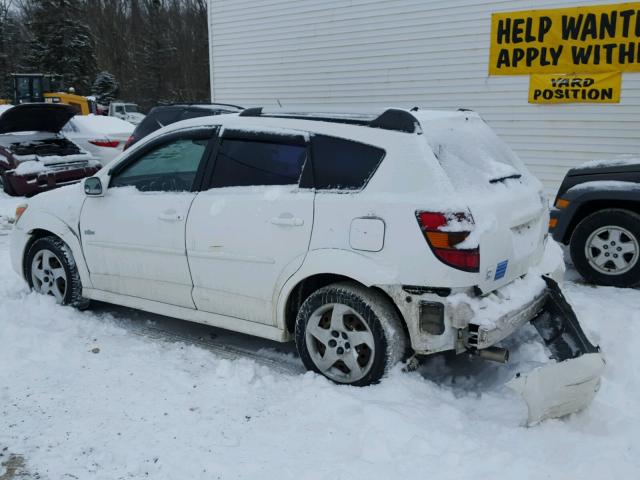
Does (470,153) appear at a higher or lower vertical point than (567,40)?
lower

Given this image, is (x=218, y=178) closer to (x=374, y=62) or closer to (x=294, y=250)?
(x=294, y=250)

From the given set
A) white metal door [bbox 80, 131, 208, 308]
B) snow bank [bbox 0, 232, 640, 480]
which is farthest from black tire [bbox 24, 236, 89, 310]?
snow bank [bbox 0, 232, 640, 480]

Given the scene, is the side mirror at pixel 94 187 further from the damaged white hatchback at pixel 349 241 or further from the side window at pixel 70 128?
the side window at pixel 70 128

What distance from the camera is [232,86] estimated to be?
14625mm

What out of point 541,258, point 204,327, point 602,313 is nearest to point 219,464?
point 204,327

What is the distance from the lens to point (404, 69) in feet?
38.2

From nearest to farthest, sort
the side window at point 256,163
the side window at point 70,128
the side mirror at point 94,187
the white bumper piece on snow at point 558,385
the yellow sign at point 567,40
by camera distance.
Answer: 1. the white bumper piece on snow at point 558,385
2. the side window at point 256,163
3. the side mirror at point 94,187
4. the yellow sign at point 567,40
5. the side window at point 70,128

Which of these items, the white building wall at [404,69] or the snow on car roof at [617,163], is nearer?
the snow on car roof at [617,163]

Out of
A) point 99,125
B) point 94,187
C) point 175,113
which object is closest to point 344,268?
point 94,187

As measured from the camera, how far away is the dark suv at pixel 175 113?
385 inches

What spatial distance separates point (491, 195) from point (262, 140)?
1553 mm

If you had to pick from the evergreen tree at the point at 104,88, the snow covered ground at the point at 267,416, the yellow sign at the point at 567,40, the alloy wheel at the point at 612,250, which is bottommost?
the snow covered ground at the point at 267,416

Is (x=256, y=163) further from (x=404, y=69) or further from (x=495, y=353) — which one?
(x=404, y=69)

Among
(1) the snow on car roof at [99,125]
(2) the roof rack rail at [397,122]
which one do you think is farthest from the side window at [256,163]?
(1) the snow on car roof at [99,125]
